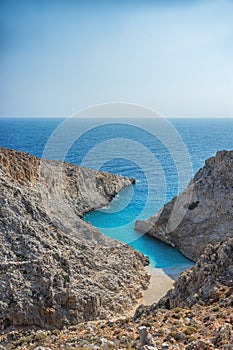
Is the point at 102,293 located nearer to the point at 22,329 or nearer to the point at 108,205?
the point at 22,329

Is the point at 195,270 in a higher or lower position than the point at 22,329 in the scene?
higher

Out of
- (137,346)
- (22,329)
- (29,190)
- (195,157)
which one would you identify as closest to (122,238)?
(29,190)

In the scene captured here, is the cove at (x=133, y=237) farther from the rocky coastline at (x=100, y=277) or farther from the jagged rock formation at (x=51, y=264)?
the jagged rock formation at (x=51, y=264)

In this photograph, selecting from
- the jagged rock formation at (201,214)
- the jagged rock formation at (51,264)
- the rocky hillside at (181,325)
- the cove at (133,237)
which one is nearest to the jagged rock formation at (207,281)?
the rocky hillside at (181,325)

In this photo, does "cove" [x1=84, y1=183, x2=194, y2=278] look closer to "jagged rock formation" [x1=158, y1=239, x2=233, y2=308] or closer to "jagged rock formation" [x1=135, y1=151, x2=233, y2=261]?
"jagged rock formation" [x1=135, y1=151, x2=233, y2=261]

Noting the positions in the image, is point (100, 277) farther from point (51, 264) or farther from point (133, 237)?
point (133, 237)

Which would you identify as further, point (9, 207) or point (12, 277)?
point (9, 207)

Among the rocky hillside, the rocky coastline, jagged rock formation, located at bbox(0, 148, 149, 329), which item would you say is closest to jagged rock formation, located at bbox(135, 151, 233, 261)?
the rocky coastline
